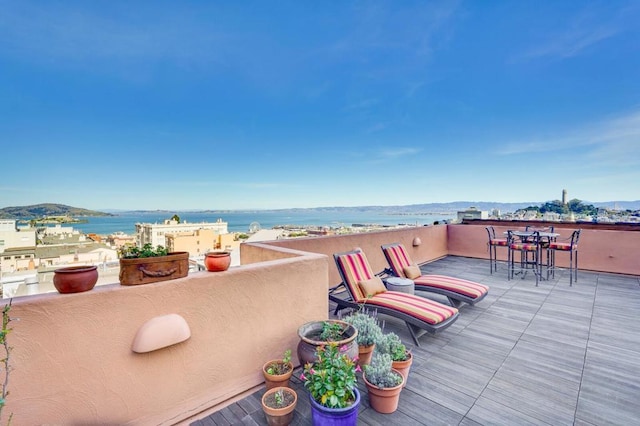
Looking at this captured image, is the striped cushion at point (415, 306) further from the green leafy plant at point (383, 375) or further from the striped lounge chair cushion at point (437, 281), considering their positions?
the green leafy plant at point (383, 375)

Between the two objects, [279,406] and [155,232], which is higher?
[155,232]

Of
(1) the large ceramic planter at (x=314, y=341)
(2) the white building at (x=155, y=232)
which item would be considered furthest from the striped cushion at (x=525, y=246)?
(2) the white building at (x=155, y=232)

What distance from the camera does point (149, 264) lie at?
74.6 inches

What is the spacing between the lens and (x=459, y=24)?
7.96m

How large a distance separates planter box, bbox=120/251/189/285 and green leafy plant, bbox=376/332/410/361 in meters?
1.81

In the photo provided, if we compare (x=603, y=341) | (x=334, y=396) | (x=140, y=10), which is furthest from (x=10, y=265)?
(x=603, y=341)

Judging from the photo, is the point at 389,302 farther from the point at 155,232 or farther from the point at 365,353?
the point at 155,232

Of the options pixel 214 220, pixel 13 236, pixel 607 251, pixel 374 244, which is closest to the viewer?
pixel 374 244

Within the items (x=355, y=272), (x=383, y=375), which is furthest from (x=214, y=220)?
(x=383, y=375)

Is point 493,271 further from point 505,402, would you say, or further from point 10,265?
point 10,265

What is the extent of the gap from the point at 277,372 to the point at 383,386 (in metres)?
0.87

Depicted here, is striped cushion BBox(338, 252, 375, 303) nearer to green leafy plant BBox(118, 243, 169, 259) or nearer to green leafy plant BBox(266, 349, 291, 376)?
green leafy plant BBox(266, 349, 291, 376)

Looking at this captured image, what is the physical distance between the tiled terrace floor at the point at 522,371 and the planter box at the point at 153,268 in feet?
3.64

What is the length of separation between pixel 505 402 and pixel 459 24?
9.47 meters
